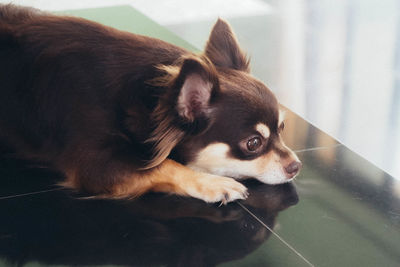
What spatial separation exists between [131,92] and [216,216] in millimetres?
623

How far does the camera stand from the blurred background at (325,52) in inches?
162

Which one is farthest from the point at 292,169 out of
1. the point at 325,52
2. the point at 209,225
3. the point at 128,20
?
the point at 128,20

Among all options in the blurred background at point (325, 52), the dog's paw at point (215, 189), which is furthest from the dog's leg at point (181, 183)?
the blurred background at point (325, 52)

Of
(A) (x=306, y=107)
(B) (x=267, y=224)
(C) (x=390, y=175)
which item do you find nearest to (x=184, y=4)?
(A) (x=306, y=107)

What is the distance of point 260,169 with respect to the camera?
10.2 ft

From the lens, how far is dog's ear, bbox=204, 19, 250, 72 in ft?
10.6

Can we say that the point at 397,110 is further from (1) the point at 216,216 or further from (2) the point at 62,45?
(2) the point at 62,45

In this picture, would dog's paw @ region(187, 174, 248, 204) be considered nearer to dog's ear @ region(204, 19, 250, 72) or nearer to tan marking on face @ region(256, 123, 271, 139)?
tan marking on face @ region(256, 123, 271, 139)

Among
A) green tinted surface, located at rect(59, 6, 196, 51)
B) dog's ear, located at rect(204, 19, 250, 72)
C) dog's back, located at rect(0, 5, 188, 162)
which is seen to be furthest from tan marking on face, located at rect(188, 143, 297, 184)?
green tinted surface, located at rect(59, 6, 196, 51)

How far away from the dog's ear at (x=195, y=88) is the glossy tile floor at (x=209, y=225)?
15.6 inches

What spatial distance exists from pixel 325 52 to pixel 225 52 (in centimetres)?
220

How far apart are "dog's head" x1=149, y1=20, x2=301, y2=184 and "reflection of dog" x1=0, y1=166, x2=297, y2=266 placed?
0.53 feet

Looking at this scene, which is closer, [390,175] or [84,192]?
[84,192]

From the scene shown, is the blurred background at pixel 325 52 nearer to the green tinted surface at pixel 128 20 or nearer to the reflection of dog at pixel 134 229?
the green tinted surface at pixel 128 20
